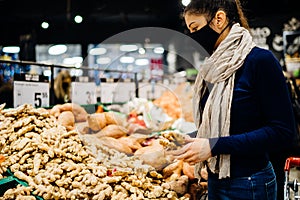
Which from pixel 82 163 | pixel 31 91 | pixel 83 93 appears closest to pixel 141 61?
pixel 83 93

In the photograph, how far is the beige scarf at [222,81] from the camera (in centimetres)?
137

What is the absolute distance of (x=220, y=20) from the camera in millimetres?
1459

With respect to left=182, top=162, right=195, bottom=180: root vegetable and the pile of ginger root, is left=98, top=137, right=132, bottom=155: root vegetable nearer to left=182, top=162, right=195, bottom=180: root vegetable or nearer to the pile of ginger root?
the pile of ginger root

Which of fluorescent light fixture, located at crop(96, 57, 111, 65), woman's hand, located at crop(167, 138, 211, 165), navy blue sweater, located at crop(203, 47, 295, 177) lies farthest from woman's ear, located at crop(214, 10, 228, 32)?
fluorescent light fixture, located at crop(96, 57, 111, 65)

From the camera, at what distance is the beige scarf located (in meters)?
1.37

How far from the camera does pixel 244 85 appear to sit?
4.43 ft

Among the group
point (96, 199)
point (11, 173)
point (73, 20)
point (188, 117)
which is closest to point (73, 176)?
point (96, 199)

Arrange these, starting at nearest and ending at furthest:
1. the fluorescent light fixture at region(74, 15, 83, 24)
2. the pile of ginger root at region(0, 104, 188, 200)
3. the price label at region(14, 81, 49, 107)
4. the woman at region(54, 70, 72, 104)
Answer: the pile of ginger root at region(0, 104, 188, 200) < the price label at region(14, 81, 49, 107) < the woman at region(54, 70, 72, 104) < the fluorescent light fixture at region(74, 15, 83, 24)

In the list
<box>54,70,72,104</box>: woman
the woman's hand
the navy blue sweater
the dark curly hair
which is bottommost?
the woman's hand

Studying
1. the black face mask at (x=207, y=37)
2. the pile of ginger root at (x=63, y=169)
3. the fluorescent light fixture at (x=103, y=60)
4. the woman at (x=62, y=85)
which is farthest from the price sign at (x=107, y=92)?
the fluorescent light fixture at (x=103, y=60)

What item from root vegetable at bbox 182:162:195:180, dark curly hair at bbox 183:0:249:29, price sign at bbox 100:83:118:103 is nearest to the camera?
dark curly hair at bbox 183:0:249:29

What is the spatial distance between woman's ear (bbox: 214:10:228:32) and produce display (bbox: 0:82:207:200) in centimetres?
50

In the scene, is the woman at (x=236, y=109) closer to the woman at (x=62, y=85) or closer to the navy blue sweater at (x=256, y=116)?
the navy blue sweater at (x=256, y=116)

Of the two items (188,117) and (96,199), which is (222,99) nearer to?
(96,199)
